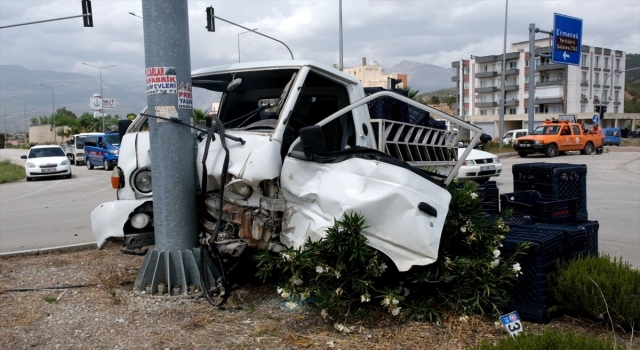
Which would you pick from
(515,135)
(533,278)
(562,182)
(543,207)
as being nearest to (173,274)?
(533,278)

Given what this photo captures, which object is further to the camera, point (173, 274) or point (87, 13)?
point (87, 13)

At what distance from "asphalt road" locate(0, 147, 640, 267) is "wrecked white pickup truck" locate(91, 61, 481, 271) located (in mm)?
3596

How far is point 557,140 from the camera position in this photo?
100ft

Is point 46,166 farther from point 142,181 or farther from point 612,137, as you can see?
point 612,137

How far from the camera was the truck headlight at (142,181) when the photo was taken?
5461 mm

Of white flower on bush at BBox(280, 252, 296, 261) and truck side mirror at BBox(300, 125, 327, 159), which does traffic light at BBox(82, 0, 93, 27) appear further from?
white flower on bush at BBox(280, 252, 296, 261)

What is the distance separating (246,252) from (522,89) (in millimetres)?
102411

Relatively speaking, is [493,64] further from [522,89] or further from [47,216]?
[47,216]

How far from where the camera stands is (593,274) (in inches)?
175

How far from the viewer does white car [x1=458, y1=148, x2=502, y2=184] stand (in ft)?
47.2

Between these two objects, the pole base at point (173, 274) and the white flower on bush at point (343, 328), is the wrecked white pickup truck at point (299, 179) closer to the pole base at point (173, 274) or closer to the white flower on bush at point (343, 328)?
the pole base at point (173, 274)

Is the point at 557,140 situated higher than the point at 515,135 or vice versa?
the point at 557,140

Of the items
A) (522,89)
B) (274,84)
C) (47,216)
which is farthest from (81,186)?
(522,89)

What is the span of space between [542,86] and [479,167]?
88.8m
